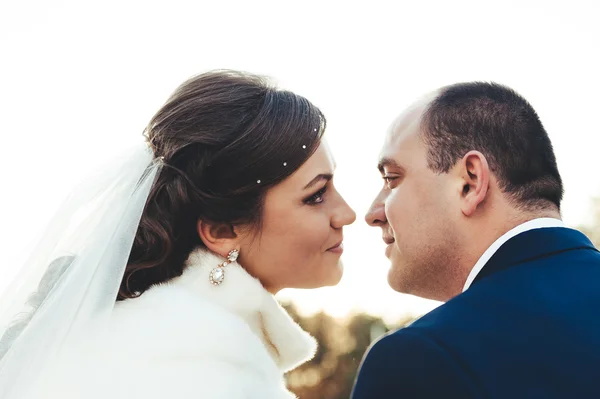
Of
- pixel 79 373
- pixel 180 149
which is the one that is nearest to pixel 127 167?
pixel 180 149

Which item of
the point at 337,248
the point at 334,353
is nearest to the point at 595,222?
the point at 334,353

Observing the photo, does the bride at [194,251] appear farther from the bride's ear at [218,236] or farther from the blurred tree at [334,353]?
the blurred tree at [334,353]

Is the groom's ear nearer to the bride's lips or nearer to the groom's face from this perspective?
the groom's face

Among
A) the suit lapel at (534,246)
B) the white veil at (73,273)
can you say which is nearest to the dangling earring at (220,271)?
the white veil at (73,273)

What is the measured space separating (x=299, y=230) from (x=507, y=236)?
1.60 metres

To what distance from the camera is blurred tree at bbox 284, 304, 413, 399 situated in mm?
46094

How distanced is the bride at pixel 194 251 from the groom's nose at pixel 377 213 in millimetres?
397

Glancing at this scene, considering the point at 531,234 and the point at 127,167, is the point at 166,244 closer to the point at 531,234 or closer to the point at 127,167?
the point at 127,167

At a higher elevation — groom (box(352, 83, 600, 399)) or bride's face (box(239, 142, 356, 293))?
groom (box(352, 83, 600, 399))

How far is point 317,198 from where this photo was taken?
4.77m

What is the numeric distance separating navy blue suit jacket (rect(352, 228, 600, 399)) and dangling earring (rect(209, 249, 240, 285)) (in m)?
1.68

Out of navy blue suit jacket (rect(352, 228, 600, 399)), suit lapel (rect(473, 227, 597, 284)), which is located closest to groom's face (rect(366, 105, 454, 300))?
suit lapel (rect(473, 227, 597, 284))

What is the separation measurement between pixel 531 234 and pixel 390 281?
1.04 meters

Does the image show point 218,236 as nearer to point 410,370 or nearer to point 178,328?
point 178,328
